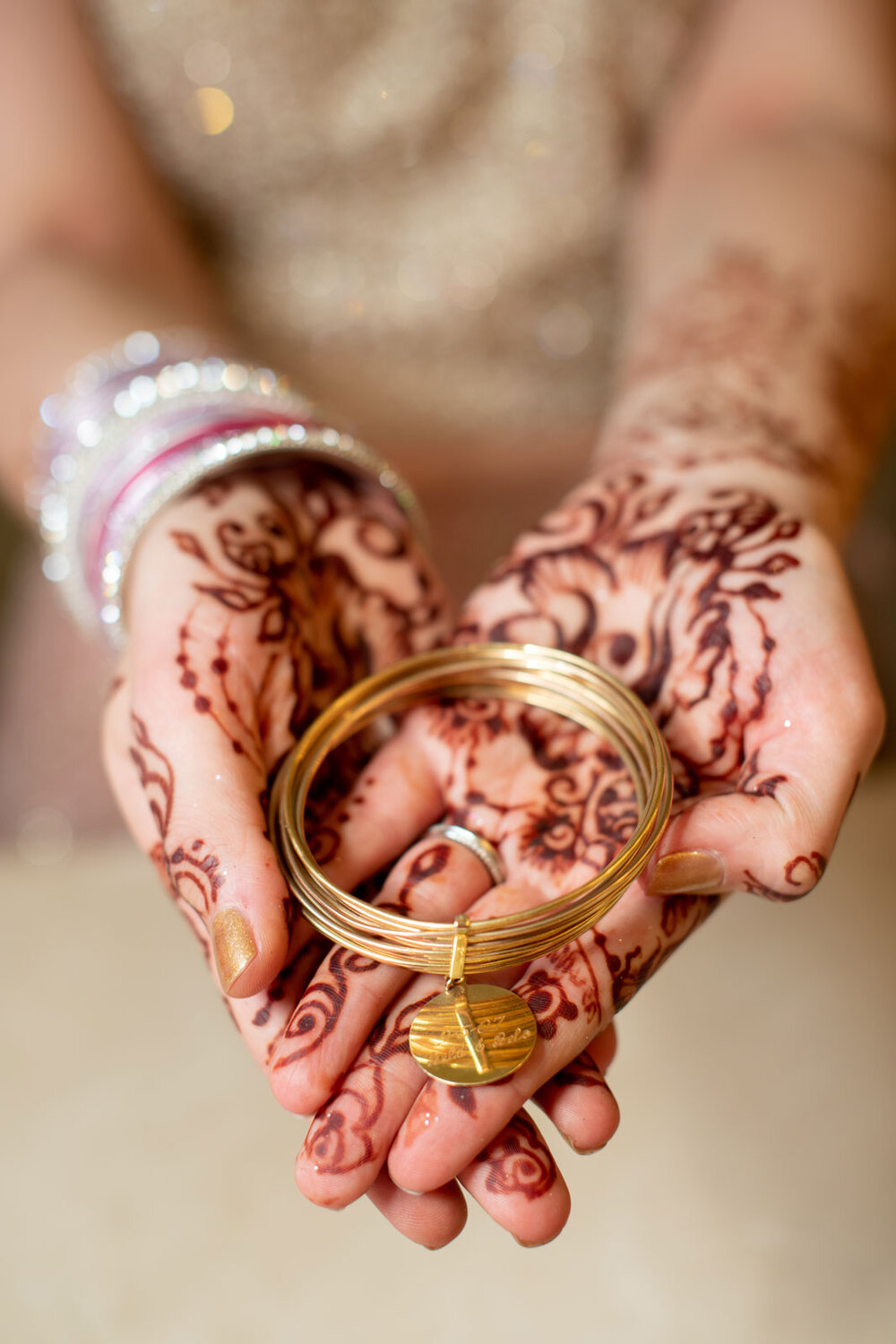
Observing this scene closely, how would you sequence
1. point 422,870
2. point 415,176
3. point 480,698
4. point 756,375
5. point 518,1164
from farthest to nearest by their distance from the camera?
point 415,176
point 756,375
point 480,698
point 422,870
point 518,1164

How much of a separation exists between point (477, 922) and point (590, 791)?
0.13 m

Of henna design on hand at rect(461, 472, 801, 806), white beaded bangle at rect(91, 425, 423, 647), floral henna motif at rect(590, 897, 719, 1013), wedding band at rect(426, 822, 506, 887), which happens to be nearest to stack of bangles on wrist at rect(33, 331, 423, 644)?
white beaded bangle at rect(91, 425, 423, 647)

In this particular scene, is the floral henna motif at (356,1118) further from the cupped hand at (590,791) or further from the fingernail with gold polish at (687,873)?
the fingernail with gold polish at (687,873)

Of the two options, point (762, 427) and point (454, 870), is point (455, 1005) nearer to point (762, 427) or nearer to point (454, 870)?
point (454, 870)

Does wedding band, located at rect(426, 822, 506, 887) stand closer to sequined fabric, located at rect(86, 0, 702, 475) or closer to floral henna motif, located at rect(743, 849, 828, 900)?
floral henna motif, located at rect(743, 849, 828, 900)

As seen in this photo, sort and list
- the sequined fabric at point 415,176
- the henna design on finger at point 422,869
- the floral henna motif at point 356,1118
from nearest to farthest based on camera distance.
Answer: the floral henna motif at point 356,1118 < the henna design on finger at point 422,869 < the sequined fabric at point 415,176

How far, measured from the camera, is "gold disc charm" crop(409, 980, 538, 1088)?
1.57 ft

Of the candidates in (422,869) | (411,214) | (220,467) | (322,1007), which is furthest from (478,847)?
(411,214)

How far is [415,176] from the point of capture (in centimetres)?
113

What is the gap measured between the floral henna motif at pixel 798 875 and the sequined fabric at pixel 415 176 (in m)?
0.80

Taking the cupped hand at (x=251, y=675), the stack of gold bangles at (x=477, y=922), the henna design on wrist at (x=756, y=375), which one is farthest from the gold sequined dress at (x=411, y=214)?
the stack of gold bangles at (x=477, y=922)

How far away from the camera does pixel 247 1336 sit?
700 millimetres

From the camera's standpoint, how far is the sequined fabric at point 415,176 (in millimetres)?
1046

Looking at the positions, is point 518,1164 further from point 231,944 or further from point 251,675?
point 251,675
